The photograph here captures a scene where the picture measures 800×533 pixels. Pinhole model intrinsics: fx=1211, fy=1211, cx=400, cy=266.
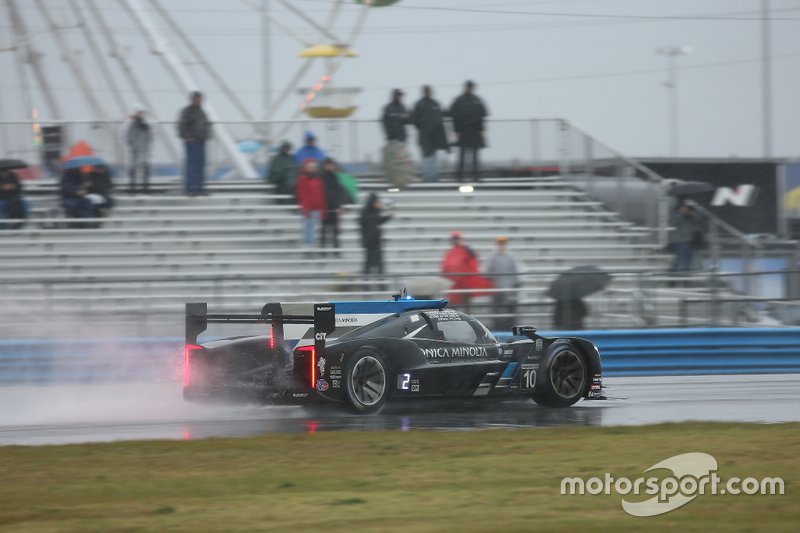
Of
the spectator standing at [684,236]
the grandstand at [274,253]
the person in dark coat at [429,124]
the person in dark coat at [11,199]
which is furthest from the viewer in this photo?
the person in dark coat at [429,124]

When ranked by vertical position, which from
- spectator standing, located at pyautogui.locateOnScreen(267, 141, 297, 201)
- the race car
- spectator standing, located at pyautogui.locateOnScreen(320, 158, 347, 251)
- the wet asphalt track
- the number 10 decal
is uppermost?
spectator standing, located at pyautogui.locateOnScreen(267, 141, 297, 201)

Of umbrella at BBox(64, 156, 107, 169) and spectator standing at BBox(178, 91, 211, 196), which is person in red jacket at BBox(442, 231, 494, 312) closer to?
spectator standing at BBox(178, 91, 211, 196)

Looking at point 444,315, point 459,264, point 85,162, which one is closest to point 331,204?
point 459,264

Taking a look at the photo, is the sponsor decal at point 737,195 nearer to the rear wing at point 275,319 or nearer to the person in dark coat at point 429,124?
the person in dark coat at point 429,124

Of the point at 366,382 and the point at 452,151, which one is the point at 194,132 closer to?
the point at 452,151

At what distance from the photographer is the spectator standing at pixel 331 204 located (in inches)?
747

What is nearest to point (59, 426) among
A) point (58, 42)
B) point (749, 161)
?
point (58, 42)

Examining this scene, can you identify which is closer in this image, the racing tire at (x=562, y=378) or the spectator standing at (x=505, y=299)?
the racing tire at (x=562, y=378)

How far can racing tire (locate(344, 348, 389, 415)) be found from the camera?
35.7ft

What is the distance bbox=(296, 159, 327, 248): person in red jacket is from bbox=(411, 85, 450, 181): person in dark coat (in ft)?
7.92

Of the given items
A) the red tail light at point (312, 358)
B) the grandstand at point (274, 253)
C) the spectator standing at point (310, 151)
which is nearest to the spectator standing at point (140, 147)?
the grandstand at point (274, 253)

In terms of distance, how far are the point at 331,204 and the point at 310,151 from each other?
175cm

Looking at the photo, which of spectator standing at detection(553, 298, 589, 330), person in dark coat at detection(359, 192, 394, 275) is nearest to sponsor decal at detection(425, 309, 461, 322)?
spectator standing at detection(553, 298, 589, 330)

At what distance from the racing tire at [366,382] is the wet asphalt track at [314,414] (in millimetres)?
127
